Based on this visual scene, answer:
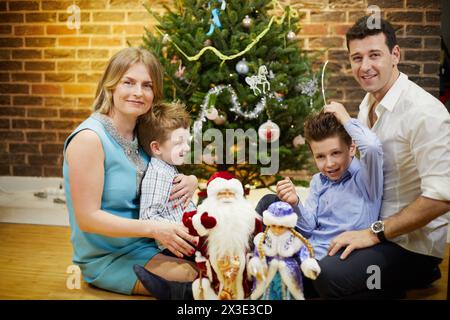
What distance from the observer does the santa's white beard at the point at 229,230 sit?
1451mm

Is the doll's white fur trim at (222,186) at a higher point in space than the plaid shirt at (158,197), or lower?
higher

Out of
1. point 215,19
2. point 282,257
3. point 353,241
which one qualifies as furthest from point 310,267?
point 215,19

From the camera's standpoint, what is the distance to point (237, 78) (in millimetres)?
2307

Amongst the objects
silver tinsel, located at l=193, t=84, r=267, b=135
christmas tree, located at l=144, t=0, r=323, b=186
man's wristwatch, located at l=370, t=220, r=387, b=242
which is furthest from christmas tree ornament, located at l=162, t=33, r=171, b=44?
man's wristwatch, located at l=370, t=220, r=387, b=242

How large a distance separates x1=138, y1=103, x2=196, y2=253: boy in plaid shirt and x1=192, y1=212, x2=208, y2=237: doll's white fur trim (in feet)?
0.68

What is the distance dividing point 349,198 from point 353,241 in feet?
0.46

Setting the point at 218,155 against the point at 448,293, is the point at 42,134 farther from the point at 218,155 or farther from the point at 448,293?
the point at 448,293

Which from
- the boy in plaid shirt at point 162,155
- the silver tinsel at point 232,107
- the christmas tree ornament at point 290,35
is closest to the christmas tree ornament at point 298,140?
the silver tinsel at point 232,107

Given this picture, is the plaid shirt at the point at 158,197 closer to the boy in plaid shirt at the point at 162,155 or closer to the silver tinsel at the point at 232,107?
the boy in plaid shirt at the point at 162,155

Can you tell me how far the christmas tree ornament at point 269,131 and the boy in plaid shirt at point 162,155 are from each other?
59 centimetres

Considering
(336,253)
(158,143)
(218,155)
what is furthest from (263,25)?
(336,253)

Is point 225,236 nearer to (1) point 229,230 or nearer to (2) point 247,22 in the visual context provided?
(1) point 229,230
